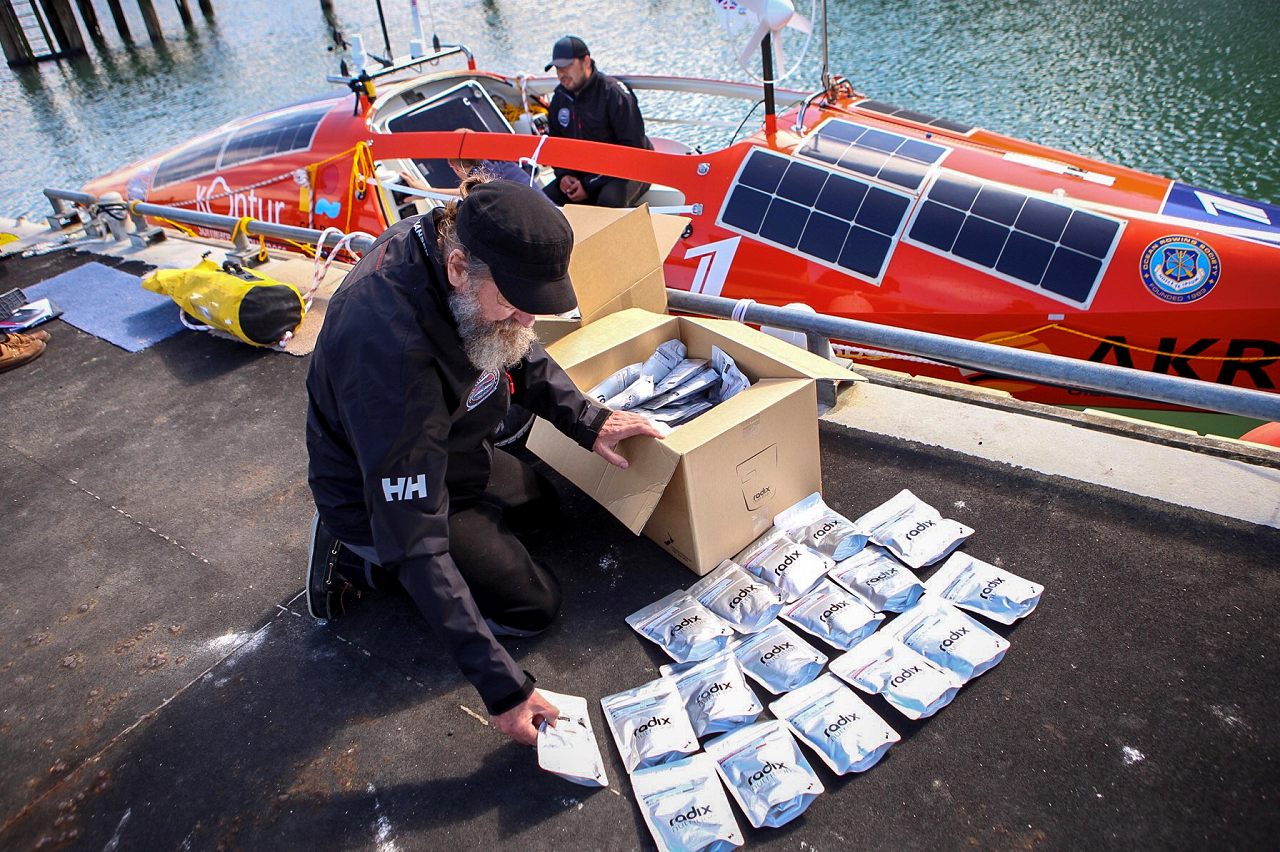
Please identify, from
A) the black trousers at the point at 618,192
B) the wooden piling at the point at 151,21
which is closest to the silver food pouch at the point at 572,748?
the black trousers at the point at 618,192

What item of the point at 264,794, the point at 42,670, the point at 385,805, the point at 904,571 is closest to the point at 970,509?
the point at 904,571

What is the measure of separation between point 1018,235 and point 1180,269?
812mm

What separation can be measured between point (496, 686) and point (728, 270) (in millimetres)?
3717

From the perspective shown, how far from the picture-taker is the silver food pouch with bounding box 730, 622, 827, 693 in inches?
94.8

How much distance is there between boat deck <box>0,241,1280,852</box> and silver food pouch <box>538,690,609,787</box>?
0.06 meters

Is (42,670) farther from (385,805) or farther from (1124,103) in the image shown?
(1124,103)

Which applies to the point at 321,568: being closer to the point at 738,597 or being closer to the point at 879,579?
the point at 738,597

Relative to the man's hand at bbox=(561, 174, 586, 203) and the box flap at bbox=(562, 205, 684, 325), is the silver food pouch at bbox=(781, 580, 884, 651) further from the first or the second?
the man's hand at bbox=(561, 174, 586, 203)

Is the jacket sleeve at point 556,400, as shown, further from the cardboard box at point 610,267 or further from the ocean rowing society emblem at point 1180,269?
the ocean rowing society emblem at point 1180,269

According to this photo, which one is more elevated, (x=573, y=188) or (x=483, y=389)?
(x=483, y=389)

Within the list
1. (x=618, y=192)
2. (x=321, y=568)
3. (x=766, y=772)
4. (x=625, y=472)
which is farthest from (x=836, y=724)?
(x=618, y=192)

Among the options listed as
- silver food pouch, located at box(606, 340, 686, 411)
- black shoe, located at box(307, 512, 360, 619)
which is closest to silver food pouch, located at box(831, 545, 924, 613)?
silver food pouch, located at box(606, 340, 686, 411)

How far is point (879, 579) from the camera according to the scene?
2.67 meters

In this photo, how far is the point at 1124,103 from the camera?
13.0 m
